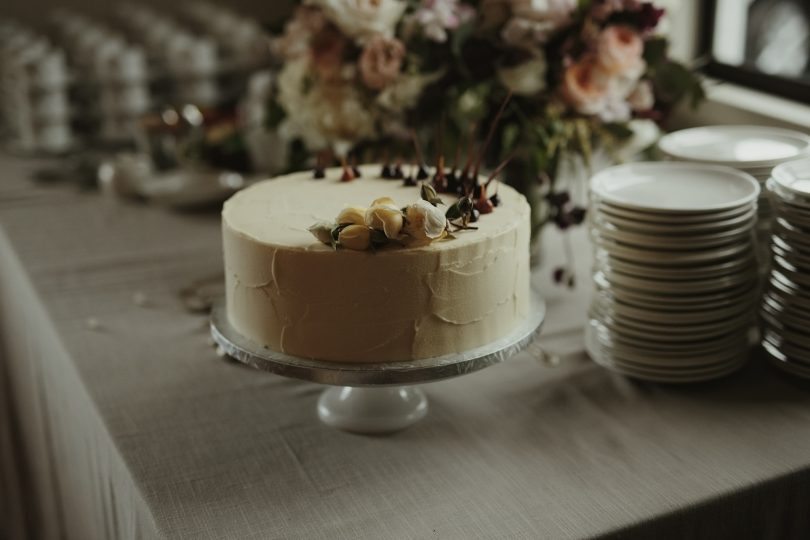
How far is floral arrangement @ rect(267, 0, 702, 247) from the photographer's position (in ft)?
4.02

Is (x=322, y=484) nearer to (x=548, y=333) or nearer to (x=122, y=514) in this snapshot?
(x=122, y=514)

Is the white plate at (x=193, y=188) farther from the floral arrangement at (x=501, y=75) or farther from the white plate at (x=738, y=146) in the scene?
the white plate at (x=738, y=146)

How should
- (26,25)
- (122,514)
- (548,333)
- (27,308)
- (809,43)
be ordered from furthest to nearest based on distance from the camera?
1. (809,43)
2. (26,25)
3. (27,308)
4. (548,333)
5. (122,514)

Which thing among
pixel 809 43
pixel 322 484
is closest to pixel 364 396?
pixel 322 484

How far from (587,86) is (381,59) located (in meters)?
0.27

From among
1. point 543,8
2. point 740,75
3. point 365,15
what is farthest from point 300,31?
point 740,75

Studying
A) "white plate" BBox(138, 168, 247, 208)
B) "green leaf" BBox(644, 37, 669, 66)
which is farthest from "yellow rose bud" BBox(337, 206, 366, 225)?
"white plate" BBox(138, 168, 247, 208)

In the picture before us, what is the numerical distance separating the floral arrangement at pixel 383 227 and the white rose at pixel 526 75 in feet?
1.31

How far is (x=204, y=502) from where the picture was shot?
911 millimetres

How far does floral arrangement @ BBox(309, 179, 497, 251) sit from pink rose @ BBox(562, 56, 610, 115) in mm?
405

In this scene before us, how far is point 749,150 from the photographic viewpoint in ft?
4.12

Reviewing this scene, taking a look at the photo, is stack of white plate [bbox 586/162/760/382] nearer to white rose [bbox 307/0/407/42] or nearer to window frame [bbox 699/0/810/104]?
white rose [bbox 307/0/407/42]

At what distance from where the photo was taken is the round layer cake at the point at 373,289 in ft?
2.93

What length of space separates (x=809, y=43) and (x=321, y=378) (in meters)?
2.61
